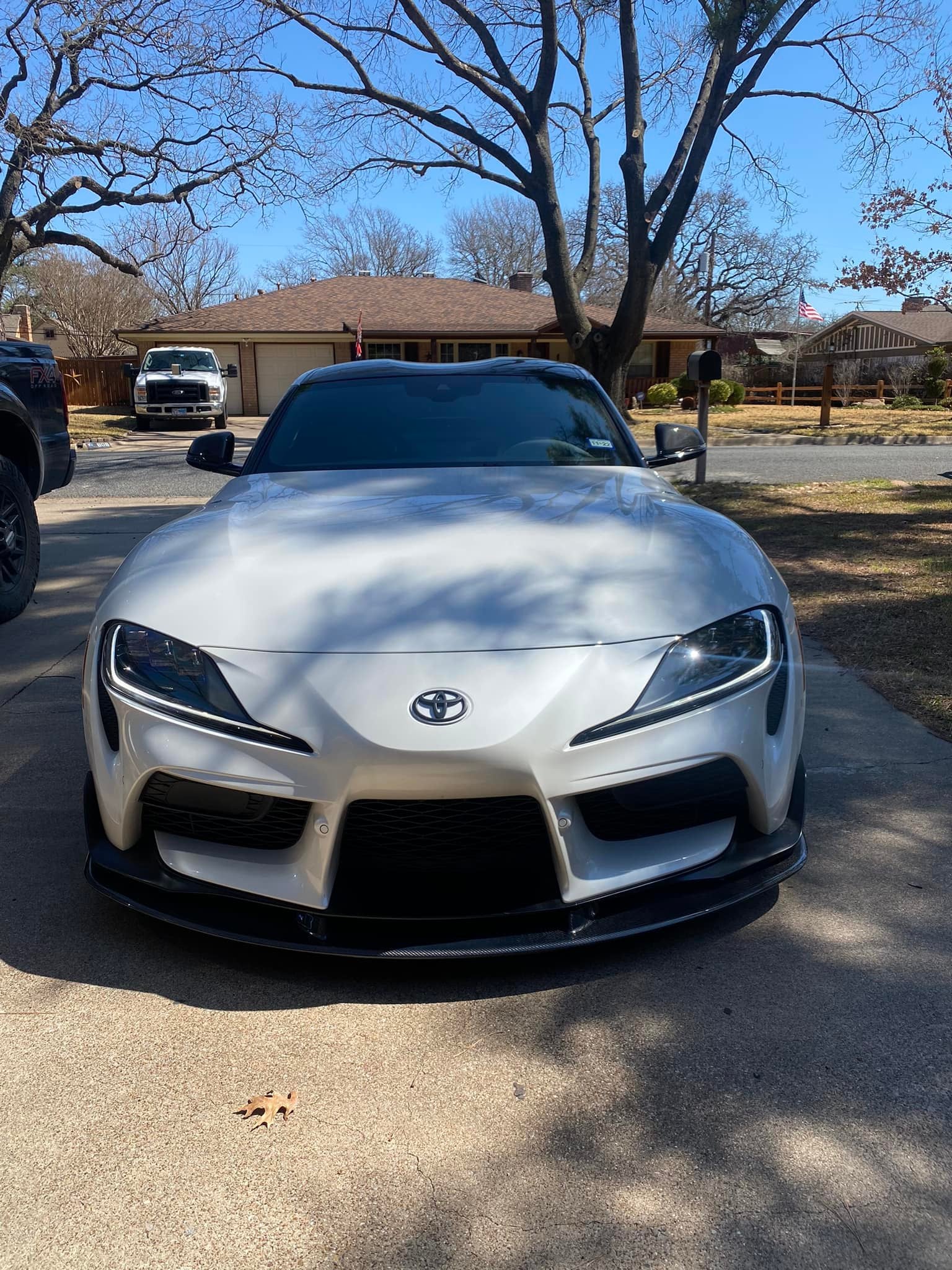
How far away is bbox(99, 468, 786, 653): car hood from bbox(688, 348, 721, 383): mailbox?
8.36 metres

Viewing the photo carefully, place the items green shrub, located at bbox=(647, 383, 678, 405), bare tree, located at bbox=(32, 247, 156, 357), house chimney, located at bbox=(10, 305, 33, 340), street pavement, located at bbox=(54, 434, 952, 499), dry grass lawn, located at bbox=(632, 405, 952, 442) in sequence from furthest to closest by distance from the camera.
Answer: bare tree, located at bbox=(32, 247, 156, 357) < house chimney, located at bbox=(10, 305, 33, 340) < green shrub, located at bbox=(647, 383, 678, 405) < dry grass lawn, located at bbox=(632, 405, 952, 442) < street pavement, located at bbox=(54, 434, 952, 499)

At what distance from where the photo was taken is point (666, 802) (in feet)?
7.66

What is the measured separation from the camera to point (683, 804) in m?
2.36

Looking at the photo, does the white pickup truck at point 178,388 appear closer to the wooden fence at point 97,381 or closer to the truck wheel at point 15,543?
the wooden fence at point 97,381

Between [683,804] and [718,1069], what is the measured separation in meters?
0.55

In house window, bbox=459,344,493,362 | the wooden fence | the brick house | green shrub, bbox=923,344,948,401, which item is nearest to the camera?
the brick house

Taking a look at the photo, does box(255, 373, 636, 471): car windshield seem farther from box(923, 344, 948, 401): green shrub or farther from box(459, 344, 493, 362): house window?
box(923, 344, 948, 401): green shrub

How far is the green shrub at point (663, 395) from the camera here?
3303 centimetres

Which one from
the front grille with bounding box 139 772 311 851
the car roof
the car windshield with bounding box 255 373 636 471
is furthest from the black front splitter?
the car roof

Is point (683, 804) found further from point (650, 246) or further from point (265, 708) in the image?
point (650, 246)

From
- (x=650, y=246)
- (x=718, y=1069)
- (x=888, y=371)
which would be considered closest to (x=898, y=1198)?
(x=718, y=1069)

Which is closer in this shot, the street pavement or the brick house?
the street pavement

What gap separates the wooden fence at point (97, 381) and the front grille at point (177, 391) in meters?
9.51

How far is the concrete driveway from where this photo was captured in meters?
1.74
